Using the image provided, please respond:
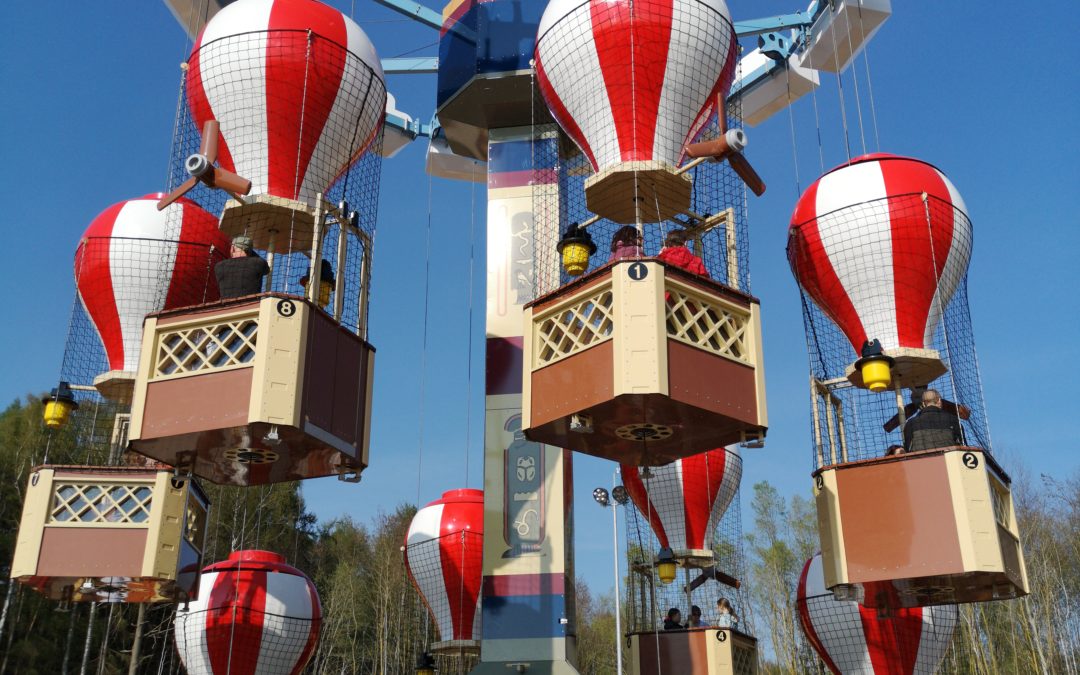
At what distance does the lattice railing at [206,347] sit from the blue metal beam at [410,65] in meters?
10.2

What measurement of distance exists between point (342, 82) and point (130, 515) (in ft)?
16.0

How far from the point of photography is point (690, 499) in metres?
16.2

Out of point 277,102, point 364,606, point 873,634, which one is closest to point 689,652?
point 873,634

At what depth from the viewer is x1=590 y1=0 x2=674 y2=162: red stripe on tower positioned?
10.3m

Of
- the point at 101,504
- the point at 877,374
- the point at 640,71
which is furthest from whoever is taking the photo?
the point at 101,504

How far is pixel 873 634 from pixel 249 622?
8.35m

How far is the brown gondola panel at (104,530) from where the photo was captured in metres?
10.3

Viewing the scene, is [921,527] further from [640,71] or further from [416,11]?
[416,11]

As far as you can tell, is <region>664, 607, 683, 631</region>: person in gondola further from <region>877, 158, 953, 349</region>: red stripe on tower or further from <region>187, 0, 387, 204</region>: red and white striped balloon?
<region>187, 0, 387, 204</region>: red and white striped balloon

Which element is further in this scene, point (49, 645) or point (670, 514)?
point (49, 645)

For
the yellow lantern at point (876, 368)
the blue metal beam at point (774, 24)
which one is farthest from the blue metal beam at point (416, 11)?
the yellow lantern at point (876, 368)

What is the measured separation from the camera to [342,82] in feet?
36.2

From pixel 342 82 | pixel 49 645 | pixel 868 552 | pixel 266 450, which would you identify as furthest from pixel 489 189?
pixel 49 645

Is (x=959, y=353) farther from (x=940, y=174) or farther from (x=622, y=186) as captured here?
(x=622, y=186)
